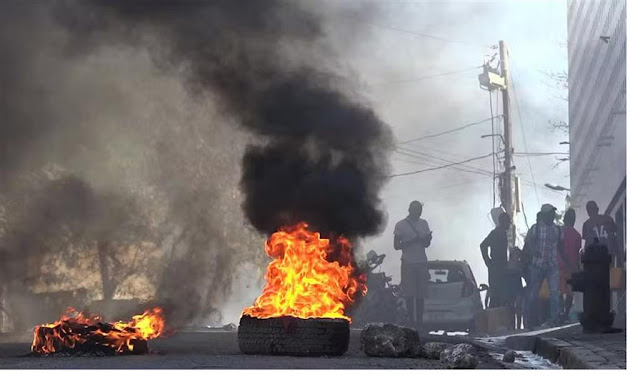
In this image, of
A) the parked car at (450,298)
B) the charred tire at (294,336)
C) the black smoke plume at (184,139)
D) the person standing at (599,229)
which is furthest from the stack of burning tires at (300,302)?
the parked car at (450,298)

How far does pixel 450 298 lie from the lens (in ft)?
55.6

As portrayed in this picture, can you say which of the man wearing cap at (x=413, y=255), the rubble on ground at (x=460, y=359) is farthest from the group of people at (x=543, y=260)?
the rubble on ground at (x=460, y=359)

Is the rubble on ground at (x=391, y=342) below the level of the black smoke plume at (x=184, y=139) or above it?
below

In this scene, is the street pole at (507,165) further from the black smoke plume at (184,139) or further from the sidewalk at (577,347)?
the sidewalk at (577,347)

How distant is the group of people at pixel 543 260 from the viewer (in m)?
14.7

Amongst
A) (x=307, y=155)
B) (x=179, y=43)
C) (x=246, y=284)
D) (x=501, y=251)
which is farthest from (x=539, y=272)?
(x=246, y=284)

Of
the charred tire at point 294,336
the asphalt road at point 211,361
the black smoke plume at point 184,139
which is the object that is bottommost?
the asphalt road at point 211,361

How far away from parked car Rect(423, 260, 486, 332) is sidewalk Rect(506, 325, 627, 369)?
222 cm

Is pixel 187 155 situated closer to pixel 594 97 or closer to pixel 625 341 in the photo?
pixel 594 97

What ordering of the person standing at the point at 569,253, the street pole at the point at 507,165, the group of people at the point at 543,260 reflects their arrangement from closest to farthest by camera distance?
1. the group of people at the point at 543,260
2. the person standing at the point at 569,253
3. the street pole at the point at 507,165

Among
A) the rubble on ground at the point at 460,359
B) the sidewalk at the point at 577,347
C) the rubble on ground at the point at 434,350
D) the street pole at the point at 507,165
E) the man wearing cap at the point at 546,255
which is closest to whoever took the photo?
the sidewalk at the point at 577,347

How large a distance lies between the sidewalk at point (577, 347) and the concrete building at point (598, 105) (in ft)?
8.11

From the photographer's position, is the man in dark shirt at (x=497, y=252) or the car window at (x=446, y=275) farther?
the car window at (x=446, y=275)

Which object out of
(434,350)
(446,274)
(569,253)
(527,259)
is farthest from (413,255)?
(434,350)
